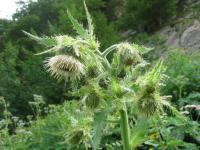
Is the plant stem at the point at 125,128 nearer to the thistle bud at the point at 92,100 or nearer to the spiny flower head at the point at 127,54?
the thistle bud at the point at 92,100

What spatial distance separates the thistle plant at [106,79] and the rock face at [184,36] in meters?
21.6

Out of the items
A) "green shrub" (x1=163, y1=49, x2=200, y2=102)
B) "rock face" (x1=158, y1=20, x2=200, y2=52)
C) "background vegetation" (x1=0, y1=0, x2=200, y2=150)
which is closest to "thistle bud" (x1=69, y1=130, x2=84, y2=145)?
"background vegetation" (x1=0, y1=0, x2=200, y2=150)

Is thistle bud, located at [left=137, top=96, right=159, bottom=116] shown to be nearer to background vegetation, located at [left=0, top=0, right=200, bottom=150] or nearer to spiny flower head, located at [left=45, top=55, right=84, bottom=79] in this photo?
spiny flower head, located at [left=45, top=55, right=84, bottom=79]

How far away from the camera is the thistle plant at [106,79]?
2.80 meters

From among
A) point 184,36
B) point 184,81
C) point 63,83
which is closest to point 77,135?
point 184,81

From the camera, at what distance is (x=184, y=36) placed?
25.6m

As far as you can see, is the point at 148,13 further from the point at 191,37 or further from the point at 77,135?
the point at 77,135

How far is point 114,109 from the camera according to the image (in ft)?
9.34

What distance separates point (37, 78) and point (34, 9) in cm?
1437

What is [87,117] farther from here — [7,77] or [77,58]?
[7,77]

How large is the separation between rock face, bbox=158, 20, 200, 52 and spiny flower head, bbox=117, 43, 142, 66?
2153 cm

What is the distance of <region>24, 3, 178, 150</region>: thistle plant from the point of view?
9.18 ft

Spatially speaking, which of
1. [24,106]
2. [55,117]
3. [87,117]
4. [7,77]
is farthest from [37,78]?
[87,117]

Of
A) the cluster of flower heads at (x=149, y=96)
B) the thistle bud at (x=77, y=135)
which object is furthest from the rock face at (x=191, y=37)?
the cluster of flower heads at (x=149, y=96)
